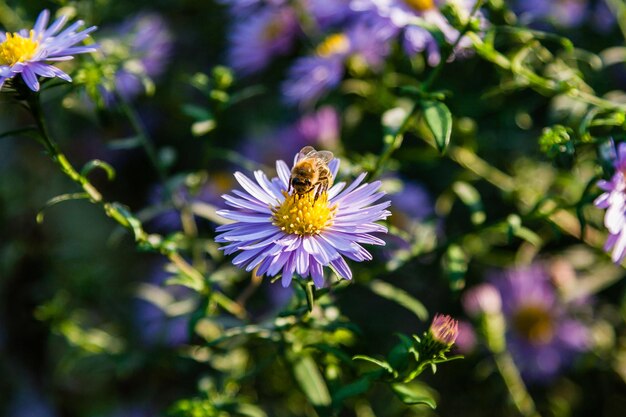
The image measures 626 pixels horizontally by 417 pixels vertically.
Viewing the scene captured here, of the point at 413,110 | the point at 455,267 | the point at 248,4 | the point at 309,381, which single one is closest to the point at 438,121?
the point at 413,110

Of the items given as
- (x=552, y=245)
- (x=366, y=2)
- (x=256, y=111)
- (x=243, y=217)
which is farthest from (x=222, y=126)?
(x=243, y=217)

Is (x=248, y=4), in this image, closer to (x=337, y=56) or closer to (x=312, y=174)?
(x=337, y=56)

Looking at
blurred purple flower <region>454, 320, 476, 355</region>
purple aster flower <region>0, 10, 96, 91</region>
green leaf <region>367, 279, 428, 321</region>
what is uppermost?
purple aster flower <region>0, 10, 96, 91</region>

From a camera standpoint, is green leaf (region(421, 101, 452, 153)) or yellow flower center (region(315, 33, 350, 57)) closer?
green leaf (region(421, 101, 452, 153))

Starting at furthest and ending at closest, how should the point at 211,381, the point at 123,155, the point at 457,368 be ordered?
the point at 123,155 → the point at 457,368 → the point at 211,381

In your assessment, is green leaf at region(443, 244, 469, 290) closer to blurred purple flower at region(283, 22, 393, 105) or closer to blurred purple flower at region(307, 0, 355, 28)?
blurred purple flower at region(283, 22, 393, 105)

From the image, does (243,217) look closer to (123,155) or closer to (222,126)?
(222,126)

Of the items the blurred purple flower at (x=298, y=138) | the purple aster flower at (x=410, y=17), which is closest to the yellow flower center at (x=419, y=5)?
the purple aster flower at (x=410, y=17)

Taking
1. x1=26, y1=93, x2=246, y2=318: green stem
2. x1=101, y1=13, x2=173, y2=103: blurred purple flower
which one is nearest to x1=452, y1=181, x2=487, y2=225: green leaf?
x1=26, y1=93, x2=246, y2=318: green stem
